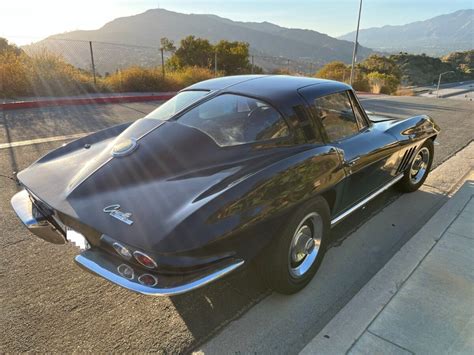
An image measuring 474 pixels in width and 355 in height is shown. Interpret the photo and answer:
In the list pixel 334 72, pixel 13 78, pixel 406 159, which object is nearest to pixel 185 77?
pixel 13 78

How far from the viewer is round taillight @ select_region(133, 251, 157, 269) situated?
178cm

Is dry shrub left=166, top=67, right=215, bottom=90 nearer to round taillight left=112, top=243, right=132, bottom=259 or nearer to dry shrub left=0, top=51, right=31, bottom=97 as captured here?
dry shrub left=0, top=51, right=31, bottom=97

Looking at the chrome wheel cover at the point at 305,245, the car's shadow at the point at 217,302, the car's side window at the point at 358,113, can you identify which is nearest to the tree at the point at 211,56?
the car's side window at the point at 358,113

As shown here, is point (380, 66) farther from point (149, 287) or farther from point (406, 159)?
point (149, 287)

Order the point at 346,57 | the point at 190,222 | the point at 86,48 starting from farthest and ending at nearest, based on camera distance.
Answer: the point at 346,57, the point at 86,48, the point at 190,222

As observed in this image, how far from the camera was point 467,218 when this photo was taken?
3.55 metres

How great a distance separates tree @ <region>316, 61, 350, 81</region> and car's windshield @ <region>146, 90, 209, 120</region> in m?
24.1

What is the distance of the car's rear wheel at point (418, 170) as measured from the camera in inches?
164

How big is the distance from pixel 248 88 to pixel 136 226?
62.1 inches

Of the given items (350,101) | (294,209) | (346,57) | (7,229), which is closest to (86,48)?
(7,229)

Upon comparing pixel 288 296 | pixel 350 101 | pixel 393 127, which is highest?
pixel 350 101

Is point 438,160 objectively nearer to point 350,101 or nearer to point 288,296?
point 350,101

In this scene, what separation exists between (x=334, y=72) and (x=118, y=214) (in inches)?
1086

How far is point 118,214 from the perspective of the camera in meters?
1.96
